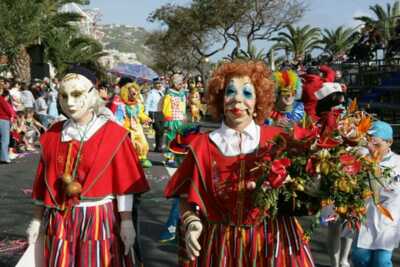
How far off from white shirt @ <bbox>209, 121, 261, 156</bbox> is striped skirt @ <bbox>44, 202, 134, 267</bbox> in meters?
0.81

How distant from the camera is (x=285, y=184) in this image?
280 cm

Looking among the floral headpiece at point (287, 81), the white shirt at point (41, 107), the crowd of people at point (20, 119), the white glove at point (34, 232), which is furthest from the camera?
the white shirt at point (41, 107)

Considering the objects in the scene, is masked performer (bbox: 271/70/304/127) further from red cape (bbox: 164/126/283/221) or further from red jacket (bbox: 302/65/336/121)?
red cape (bbox: 164/126/283/221)

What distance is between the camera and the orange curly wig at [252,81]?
325 centimetres

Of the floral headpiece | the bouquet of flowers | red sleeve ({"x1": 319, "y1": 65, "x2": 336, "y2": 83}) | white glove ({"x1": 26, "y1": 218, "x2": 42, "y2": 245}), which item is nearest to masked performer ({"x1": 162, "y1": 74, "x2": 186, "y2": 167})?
red sleeve ({"x1": 319, "y1": 65, "x2": 336, "y2": 83})

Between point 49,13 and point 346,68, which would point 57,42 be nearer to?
point 49,13

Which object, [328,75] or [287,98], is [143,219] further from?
[287,98]

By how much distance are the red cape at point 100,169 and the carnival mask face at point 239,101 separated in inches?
27.2

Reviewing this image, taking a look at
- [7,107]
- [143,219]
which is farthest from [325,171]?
[7,107]

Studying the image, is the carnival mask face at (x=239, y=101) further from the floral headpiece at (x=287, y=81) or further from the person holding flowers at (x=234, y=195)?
the floral headpiece at (x=287, y=81)

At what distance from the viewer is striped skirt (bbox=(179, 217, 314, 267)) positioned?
3.03 m

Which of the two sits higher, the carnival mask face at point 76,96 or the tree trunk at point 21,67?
the tree trunk at point 21,67

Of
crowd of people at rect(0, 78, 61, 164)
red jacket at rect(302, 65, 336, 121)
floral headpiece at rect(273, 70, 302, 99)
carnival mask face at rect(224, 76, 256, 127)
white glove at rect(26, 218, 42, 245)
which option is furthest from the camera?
crowd of people at rect(0, 78, 61, 164)

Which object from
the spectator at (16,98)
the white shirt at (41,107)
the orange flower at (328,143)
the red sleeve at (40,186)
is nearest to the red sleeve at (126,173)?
the red sleeve at (40,186)
